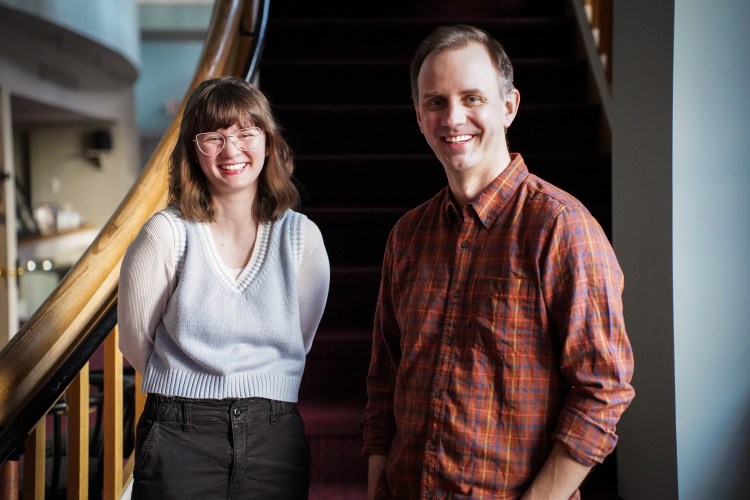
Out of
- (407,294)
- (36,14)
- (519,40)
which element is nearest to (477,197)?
(407,294)

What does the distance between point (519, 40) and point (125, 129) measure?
7267 mm

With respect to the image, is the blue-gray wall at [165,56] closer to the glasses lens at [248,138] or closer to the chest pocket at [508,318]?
the glasses lens at [248,138]

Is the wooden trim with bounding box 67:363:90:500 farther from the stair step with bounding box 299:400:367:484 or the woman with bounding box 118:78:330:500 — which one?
the stair step with bounding box 299:400:367:484

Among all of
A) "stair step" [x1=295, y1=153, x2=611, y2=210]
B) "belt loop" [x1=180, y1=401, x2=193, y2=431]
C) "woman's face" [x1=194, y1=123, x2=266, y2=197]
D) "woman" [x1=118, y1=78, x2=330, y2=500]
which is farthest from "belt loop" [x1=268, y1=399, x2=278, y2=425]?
"stair step" [x1=295, y1=153, x2=611, y2=210]

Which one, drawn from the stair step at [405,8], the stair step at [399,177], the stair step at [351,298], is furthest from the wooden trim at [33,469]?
the stair step at [405,8]

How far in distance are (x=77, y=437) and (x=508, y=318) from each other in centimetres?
114

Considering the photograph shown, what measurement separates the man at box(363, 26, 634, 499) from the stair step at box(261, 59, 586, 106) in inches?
96.0

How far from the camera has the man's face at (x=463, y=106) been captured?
44.9 inches

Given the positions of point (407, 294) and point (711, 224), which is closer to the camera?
point (407, 294)

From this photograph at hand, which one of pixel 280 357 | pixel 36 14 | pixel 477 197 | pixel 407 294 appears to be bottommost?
pixel 280 357

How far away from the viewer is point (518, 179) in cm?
119

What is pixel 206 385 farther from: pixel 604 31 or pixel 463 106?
pixel 604 31

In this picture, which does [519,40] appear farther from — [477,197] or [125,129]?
[125,129]

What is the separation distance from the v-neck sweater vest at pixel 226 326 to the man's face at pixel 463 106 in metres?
0.44
